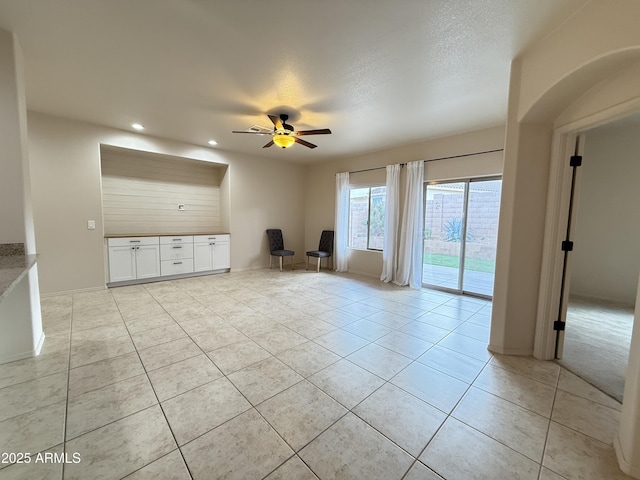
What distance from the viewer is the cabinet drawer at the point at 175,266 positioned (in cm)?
503

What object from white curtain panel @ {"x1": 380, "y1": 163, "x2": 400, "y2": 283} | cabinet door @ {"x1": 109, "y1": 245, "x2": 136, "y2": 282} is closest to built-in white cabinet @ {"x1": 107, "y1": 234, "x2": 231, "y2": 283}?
cabinet door @ {"x1": 109, "y1": 245, "x2": 136, "y2": 282}

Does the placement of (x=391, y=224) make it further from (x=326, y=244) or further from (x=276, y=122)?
(x=276, y=122)

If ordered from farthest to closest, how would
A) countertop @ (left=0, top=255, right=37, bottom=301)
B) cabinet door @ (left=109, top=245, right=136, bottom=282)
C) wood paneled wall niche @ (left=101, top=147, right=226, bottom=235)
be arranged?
wood paneled wall niche @ (left=101, top=147, right=226, bottom=235), cabinet door @ (left=109, top=245, right=136, bottom=282), countertop @ (left=0, top=255, right=37, bottom=301)

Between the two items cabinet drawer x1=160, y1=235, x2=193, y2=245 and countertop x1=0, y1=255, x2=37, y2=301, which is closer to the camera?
countertop x1=0, y1=255, x2=37, y2=301

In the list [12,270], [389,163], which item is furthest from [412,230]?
[12,270]

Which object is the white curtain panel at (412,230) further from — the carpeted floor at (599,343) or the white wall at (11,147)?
the white wall at (11,147)

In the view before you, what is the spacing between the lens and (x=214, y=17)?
1915 millimetres

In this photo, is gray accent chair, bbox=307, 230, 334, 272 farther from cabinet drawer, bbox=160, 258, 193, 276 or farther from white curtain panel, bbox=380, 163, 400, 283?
cabinet drawer, bbox=160, 258, 193, 276

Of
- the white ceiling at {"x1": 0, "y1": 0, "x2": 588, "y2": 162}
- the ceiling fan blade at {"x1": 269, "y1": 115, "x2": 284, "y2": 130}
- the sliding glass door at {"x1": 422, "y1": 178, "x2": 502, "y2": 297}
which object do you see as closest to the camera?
the white ceiling at {"x1": 0, "y1": 0, "x2": 588, "y2": 162}

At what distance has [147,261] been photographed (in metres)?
4.83

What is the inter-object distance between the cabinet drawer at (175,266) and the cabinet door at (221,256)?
1.68ft

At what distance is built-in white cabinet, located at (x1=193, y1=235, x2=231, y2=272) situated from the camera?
543cm

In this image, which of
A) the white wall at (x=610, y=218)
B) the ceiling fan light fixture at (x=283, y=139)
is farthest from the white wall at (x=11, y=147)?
the white wall at (x=610, y=218)

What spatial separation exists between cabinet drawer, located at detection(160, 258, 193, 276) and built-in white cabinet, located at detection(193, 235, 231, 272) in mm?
→ 117
